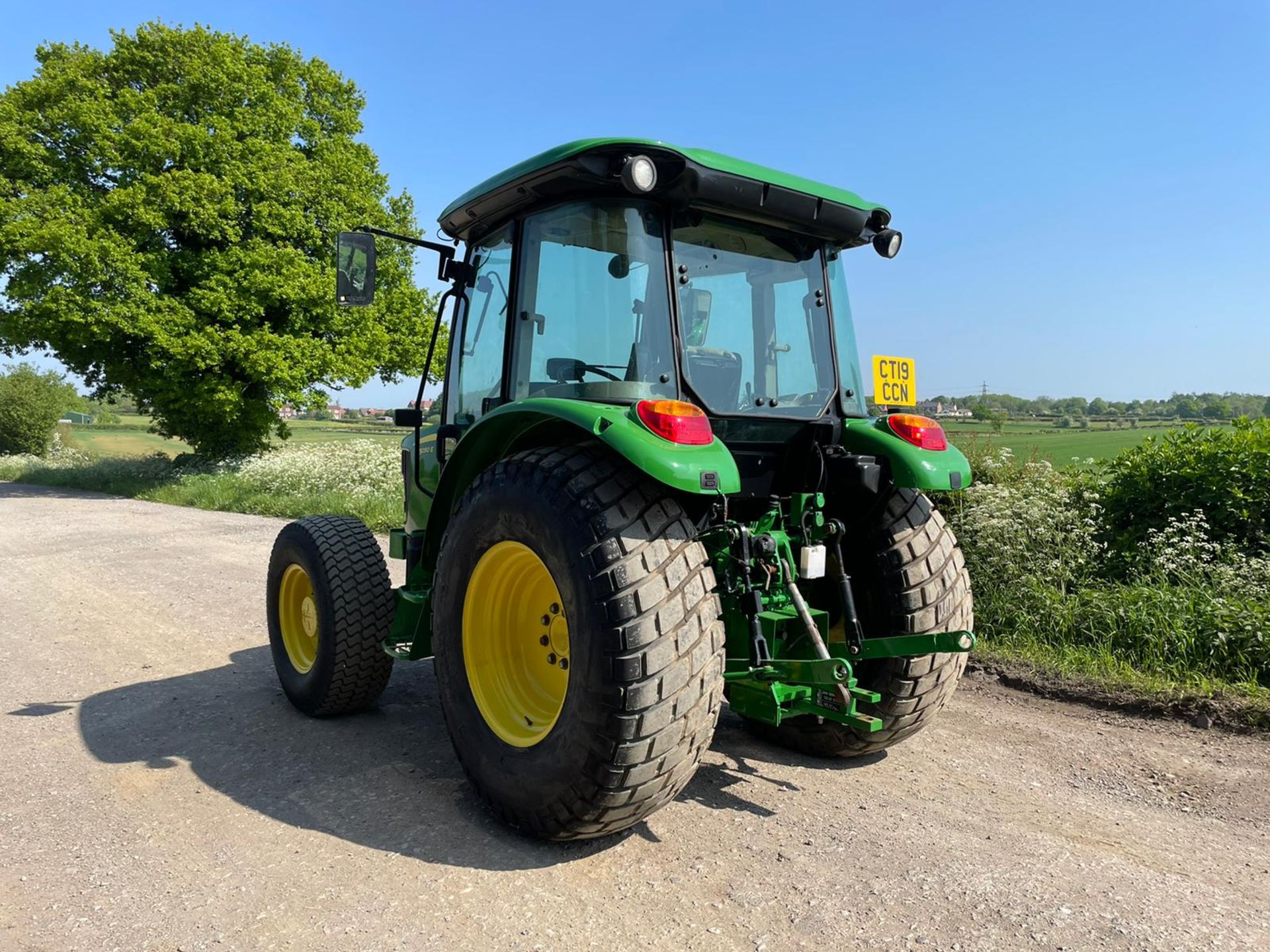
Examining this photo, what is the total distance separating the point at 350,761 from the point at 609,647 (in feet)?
5.69

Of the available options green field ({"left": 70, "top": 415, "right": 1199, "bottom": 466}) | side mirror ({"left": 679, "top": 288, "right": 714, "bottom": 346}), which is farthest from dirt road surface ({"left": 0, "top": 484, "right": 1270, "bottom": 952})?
green field ({"left": 70, "top": 415, "right": 1199, "bottom": 466})

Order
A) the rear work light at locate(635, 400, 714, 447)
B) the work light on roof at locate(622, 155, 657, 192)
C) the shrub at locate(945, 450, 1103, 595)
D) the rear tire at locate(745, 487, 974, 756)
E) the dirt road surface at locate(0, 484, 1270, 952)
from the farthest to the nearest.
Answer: the shrub at locate(945, 450, 1103, 595) → the rear tire at locate(745, 487, 974, 756) → the work light on roof at locate(622, 155, 657, 192) → the rear work light at locate(635, 400, 714, 447) → the dirt road surface at locate(0, 484, 1270, 952)

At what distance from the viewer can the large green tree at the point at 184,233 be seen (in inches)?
671

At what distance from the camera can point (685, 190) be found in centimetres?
303

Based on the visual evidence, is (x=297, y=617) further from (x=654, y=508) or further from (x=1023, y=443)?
(x=1023, y=443)

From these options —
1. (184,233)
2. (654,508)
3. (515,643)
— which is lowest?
(515,643)

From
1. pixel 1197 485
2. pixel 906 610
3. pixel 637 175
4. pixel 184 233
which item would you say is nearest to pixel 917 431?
pixel 906 610

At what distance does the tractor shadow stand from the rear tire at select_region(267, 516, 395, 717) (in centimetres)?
Answer: 17

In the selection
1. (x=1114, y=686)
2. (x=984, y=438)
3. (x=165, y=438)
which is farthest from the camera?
(x=165, y=438)

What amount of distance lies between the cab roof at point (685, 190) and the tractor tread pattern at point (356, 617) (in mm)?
1703

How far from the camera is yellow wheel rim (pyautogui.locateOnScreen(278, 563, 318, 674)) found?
4430mm

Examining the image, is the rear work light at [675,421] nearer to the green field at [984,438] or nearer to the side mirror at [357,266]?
the side mirror at [357,266]

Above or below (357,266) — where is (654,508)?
below

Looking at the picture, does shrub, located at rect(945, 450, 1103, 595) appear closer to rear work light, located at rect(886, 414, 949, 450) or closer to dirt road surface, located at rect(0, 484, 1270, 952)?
dirt road surface, located at rect(0, 484, 1270, 952)
